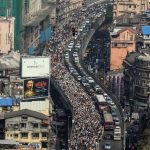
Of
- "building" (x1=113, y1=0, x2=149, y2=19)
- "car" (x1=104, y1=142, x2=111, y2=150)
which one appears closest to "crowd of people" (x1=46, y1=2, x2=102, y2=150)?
"car" (x1=104, y1=142, x2=111, y2=150)

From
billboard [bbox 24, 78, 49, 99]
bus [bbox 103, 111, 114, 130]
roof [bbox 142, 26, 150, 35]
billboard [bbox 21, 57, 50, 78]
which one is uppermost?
roof [bbox 142, 26, 150, 35]

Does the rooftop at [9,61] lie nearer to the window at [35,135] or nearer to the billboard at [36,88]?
the billboard at [36,88]

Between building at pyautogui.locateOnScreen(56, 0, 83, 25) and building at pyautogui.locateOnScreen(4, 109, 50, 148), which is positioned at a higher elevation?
building at pyautogui.locateOnScreen(56, 0, 83, 25)

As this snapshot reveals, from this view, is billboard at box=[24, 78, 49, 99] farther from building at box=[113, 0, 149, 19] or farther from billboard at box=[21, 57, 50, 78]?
building at box=[113, 0, 149, 19]

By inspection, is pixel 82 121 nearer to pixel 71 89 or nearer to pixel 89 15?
pixel 71 89

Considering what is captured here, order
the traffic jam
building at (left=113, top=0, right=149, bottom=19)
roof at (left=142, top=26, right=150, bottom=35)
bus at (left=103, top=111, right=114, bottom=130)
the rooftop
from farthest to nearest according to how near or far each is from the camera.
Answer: building at (left=113, top=0, right=149, bottom=19)
roof at (left=142, top=26, right=150, bottom=35)
the rooftop
bus at (left=103, top=111, right=114, bottom=130)
the traffic jam

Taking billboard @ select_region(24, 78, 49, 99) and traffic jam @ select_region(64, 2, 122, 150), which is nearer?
traffic jam @ select_region(64, 2, 122, 150)

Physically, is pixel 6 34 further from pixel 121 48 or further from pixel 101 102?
pixel 101 102

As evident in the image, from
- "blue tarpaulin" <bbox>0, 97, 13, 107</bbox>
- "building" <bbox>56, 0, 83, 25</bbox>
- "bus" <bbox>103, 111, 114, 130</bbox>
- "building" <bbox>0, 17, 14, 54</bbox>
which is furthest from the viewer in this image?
"building" <bbox>56, 0, 83, 25</bbox>
